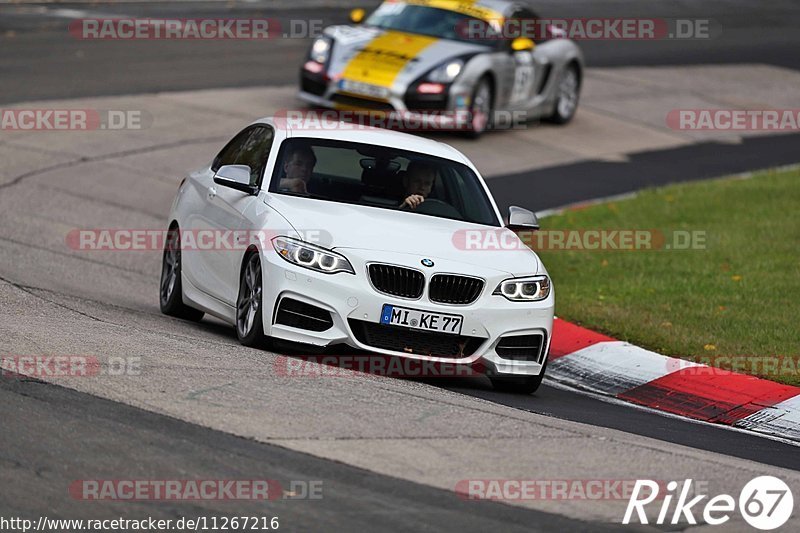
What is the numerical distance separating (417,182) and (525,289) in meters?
1.34

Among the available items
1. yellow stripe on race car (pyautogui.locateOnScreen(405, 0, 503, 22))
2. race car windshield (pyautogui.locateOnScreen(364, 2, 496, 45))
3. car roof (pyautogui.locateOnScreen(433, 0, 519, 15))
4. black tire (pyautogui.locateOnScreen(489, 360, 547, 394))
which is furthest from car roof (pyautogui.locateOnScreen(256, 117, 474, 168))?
car roof (pyautogui.locateOnScreen(433, 0, 519, 15))

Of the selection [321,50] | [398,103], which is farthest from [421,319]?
[321,50]

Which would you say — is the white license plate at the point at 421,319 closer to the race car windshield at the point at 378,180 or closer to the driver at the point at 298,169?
the race car windshield at the point at 378,180

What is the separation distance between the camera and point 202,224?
10430 mm

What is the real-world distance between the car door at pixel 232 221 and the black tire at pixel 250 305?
114 mm

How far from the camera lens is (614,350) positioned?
11.0 meters

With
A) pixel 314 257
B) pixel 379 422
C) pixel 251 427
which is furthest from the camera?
pixel 314 257

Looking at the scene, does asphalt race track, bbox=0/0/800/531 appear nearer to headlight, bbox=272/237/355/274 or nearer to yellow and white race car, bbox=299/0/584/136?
headlight, bbox=272/237/355/274

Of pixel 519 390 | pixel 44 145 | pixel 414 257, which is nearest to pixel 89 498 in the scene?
pixel 414 257

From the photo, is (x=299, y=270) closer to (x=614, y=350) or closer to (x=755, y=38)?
(x=614, y=350)

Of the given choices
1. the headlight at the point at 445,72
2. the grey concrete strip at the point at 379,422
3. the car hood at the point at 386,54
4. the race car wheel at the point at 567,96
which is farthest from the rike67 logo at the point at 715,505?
the race car wheel at the point at 567,96

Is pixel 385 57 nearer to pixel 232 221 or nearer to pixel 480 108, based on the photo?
pixel 480 108

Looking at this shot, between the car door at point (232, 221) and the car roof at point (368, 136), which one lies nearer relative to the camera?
the car door at point (232, 221)

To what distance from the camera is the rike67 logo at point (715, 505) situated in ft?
21.3
